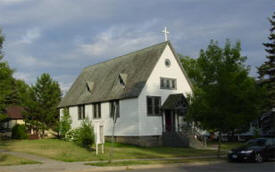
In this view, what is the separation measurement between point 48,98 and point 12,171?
30.2 metres

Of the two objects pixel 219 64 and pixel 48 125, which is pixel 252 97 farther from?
pixel 48 125

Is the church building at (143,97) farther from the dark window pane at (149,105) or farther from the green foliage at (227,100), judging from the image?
the green foliage at (227,100)

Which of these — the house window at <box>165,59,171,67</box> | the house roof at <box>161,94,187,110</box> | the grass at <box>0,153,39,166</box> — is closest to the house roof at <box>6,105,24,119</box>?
the house window at <box>165,59,171,67</box>

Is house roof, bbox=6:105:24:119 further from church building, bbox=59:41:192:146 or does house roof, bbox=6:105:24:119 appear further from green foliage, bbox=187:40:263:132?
green foliage, bbox=187:40:263:132

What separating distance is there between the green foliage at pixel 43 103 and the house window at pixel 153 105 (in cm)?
1821

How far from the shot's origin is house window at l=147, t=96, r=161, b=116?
30.1m

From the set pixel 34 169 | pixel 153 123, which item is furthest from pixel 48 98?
pixel 34 169

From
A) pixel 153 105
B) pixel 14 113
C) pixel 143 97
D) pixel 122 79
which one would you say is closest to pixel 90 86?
pixel 122 79

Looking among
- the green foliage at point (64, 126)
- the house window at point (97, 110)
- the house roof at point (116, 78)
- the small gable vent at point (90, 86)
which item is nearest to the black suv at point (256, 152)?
the house roof at point (116, 78)

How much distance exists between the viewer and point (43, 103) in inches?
1735

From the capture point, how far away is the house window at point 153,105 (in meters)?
30.1

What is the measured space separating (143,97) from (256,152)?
41.5 ft

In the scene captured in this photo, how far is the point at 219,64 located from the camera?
23.2 m

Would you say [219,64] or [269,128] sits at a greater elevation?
[219,64]
